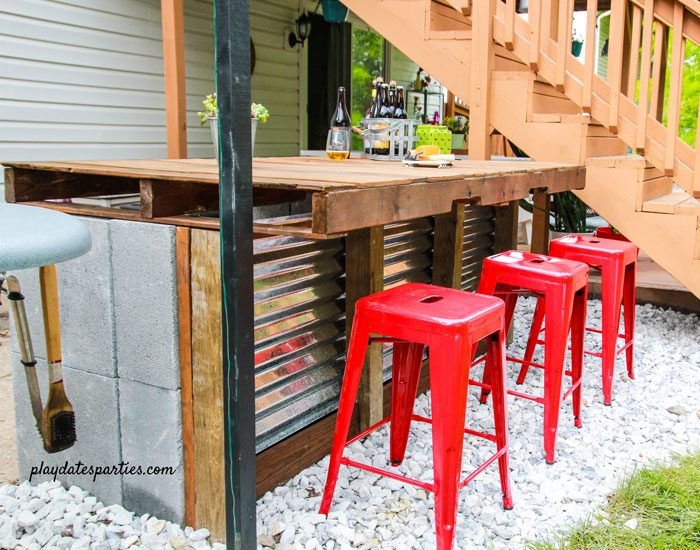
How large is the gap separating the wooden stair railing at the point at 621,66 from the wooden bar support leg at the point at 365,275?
1646 mm

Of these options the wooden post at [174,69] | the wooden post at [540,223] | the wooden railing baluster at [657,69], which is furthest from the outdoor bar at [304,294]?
the wooden post at [174,69]

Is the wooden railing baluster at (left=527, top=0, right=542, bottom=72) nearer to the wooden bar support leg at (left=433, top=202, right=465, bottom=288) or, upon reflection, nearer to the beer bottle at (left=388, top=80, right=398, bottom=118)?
the beer bottle at (left=388, top=80, right=398, bottom=118)

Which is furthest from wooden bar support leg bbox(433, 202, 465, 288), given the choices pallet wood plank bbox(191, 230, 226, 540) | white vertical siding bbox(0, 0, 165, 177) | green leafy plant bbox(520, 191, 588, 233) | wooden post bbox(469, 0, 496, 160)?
white vertical siding bbox(0, 0, 165, 177)

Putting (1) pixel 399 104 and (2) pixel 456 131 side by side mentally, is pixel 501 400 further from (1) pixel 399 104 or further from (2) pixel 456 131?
(2) pixel 456 131

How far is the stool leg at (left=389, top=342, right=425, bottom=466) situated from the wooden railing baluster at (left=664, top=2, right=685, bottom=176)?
6.06 feet

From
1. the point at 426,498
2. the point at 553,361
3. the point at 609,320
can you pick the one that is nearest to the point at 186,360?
the point at 426,498

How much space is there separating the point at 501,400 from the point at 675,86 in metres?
2.10

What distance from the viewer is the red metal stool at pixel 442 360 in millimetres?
1947

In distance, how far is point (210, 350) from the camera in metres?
1.99

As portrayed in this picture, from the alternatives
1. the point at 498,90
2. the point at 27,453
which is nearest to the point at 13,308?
the point at 27,453

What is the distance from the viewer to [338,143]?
319cm

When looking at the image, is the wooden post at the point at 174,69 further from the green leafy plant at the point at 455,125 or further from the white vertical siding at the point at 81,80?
the green leafy plant at the point at 455,125

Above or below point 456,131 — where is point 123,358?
below

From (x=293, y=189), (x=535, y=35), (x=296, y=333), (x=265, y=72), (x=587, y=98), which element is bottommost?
(x=296, y=333)
